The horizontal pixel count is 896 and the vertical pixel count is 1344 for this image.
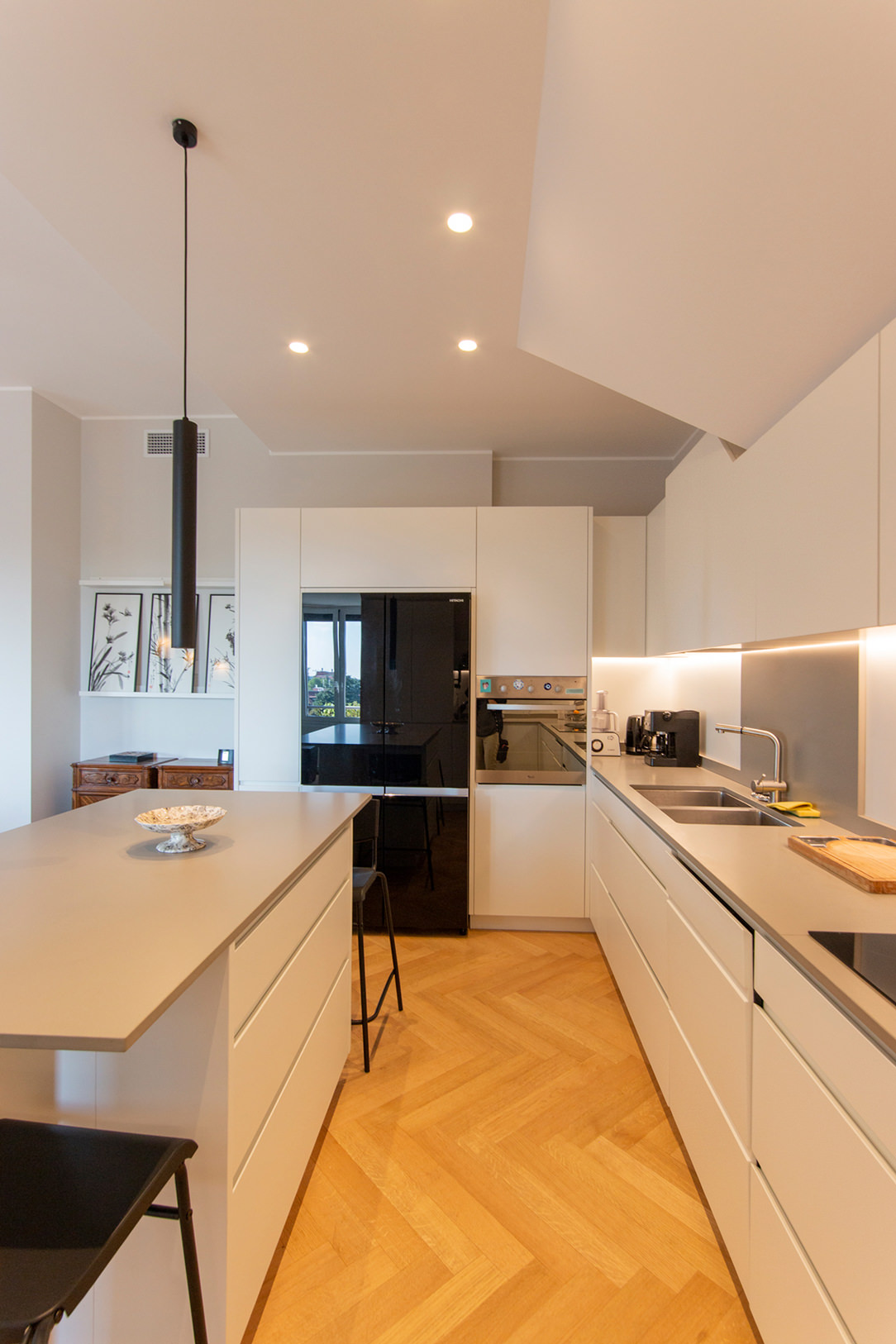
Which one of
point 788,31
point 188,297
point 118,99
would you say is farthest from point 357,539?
point 788,31

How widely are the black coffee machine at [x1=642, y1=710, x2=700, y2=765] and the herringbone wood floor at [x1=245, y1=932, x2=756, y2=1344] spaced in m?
1.26

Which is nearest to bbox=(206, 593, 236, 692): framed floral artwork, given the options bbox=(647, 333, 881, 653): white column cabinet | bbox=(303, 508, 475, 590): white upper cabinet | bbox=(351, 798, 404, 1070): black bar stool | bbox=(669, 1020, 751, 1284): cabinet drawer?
bbox=(303, 508, 475, 590): white upper cabinet

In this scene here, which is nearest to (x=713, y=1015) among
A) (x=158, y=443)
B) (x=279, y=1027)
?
(x=279, y=1027)

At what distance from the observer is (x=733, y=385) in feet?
7.20

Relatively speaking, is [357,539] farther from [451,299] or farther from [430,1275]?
[430,1275]

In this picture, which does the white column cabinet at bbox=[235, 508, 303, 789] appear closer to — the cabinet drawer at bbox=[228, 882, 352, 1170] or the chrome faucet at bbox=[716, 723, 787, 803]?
the cabinet drawer at bbox=[228, 882, 352, 1170]

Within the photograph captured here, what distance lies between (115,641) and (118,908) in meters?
3.55

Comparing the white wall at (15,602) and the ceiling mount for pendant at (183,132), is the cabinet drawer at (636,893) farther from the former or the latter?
the white wall at (15,602)

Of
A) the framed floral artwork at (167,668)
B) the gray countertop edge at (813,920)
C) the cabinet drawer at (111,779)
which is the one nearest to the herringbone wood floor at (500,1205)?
the gray countertop edge at (813,920)

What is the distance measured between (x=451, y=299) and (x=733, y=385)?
1.04 m

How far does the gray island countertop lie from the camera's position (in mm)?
896

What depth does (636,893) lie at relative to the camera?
2.42 meters

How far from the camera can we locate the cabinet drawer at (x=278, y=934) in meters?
1.24

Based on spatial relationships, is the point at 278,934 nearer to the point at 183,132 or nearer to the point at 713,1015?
the point at 713,1015
